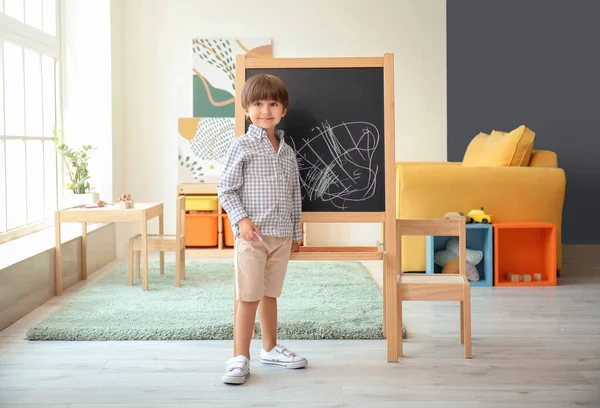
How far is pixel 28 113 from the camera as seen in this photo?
4.99 meters

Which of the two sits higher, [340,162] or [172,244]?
[340,162]

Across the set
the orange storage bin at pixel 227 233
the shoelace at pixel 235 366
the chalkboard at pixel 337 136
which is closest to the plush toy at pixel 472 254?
the chalkboard at pixel 337 136

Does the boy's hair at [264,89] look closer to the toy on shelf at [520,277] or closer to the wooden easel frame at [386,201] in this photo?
the wooden easel frame at [386,201]

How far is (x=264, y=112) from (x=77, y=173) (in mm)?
2984

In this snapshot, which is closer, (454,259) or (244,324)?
(244,324)

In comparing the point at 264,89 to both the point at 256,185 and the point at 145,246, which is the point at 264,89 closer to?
the point at 256,185

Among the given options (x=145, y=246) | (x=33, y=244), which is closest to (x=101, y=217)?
(x=145, y=246)

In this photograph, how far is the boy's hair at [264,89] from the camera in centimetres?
274

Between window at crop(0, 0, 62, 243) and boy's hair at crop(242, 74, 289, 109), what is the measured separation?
90.1 inches

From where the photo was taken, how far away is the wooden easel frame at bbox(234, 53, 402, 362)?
295cm

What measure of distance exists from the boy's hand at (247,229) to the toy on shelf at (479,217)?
221 cm

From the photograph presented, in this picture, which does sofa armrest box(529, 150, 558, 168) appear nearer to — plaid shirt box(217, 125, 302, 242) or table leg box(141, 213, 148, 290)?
table leg box(141, 213, 148, 290)

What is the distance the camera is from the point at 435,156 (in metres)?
6.67

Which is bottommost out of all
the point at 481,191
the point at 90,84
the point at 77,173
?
the point at 481,191
